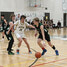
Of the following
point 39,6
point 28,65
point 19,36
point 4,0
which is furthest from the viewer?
point 39,6

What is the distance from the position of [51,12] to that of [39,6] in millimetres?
4122

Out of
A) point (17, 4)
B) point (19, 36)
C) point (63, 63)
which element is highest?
point (17, 4)

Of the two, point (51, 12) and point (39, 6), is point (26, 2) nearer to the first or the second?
point (39, 6)

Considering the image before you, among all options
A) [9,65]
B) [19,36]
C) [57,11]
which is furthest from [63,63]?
[57,11]

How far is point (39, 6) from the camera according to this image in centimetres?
3400

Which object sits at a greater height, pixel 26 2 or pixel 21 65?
pixel 26 2

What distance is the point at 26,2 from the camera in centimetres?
3194

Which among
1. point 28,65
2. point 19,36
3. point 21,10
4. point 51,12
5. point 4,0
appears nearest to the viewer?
point 28,65

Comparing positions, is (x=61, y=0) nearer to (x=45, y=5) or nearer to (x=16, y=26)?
(x=45, y=5)

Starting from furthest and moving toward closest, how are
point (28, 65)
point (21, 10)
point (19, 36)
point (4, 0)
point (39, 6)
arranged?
point (39, 6) < point (21, 10) < point (4, 0) < point (19, 36) < point (28, 65)

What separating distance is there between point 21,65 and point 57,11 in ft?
107

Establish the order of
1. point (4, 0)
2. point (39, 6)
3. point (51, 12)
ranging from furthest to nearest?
point (51, 12) < point (39, 6) < point (4, 0)

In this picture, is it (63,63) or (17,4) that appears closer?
(63,63)

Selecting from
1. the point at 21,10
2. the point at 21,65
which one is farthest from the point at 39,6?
the point at 21,65
